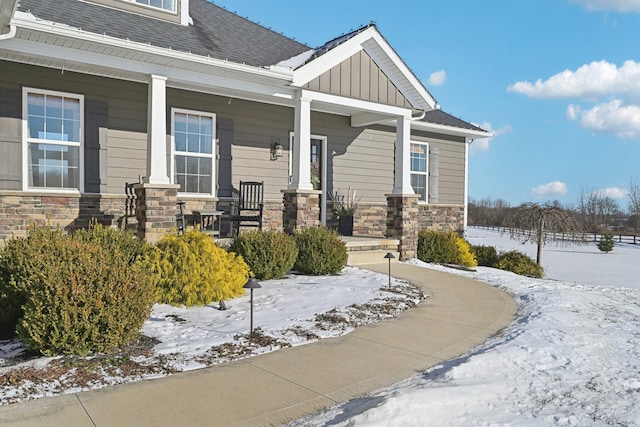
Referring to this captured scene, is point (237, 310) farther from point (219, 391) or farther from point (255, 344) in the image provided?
point (219, 391)

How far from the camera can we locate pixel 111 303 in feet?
12.7

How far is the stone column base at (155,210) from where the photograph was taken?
748 centimetres

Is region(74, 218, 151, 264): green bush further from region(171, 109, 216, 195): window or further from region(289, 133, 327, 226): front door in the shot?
region(289, 133, 327, 226): front door

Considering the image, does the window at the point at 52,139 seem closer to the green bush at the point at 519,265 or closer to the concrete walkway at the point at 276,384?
the concrete walkway at the point at 276,384

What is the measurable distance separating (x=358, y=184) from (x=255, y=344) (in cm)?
837

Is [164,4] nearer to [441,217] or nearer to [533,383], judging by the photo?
[441,217]

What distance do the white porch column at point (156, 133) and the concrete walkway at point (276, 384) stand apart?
4440 millimetres

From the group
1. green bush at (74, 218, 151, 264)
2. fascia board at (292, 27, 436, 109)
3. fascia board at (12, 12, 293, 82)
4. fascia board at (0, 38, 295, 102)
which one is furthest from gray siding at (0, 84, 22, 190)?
fascia board at (292, 27, 436, 109)

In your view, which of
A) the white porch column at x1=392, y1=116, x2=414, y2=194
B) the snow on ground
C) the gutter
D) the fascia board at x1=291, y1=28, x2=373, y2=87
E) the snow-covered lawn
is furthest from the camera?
the white porch column at x1=392, y1=116, x2=414, y2=194

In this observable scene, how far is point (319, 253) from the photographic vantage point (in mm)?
7816

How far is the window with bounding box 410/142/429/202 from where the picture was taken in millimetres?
13211

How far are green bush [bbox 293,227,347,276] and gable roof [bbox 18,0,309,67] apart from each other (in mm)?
3224

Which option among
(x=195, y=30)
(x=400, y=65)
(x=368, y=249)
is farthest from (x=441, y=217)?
(x=195, y=30)

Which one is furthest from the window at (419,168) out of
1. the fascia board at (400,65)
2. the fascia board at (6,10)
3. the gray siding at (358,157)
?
the fascia board at (6,10)
